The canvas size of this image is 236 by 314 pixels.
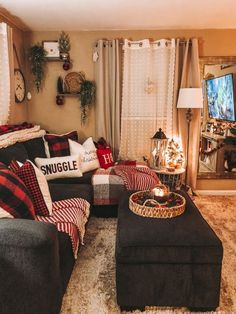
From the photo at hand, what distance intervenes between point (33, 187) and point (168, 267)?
1065 millimetres

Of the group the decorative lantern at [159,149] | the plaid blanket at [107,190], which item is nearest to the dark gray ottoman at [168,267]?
the plaid blanket at [107,190]

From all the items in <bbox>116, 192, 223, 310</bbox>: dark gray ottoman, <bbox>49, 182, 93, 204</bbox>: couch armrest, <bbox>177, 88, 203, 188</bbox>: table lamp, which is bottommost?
<bbox>116, 192, 223, 310</bbox>: dark gray ottoman

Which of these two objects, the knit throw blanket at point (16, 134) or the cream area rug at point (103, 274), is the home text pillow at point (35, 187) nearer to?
the cream area rug at point (103, 274)

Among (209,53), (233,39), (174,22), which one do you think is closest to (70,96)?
(174,22)

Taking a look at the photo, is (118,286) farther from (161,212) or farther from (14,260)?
(14,260)

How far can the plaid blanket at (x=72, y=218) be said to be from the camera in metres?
1.83

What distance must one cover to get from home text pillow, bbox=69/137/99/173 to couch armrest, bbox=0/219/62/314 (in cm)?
182

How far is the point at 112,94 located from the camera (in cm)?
378

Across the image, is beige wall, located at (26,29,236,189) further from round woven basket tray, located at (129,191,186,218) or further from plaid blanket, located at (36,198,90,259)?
round woven basket tray, located at (129,191,186,218)

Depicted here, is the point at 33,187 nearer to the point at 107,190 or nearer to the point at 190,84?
the point at 107,190

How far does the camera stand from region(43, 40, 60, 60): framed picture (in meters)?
3.71

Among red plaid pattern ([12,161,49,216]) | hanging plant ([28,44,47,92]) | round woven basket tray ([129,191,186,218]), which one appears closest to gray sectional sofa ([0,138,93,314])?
red plaid pattern ([12,161,49,216])

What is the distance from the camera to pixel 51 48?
372 cm

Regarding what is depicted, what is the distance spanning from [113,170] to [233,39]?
96.9 inches
